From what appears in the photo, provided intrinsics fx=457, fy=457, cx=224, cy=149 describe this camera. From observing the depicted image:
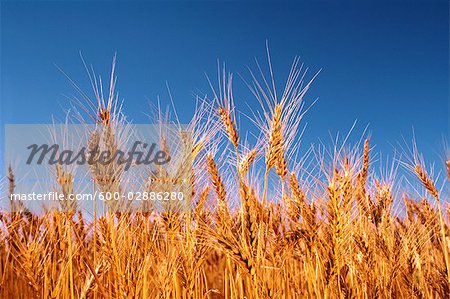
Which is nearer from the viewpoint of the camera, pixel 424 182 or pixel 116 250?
pixel 116 250

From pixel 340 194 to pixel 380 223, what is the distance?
2.95ft

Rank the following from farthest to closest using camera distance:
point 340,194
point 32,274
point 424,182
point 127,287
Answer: point 424,182 < point 340,194 < point 32,274 < point 127,287

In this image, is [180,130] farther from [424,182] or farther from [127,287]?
[424,182]

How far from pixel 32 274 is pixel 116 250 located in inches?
21.8

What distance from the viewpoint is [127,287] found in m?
1.96

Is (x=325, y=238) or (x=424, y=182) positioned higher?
(x=424, y=182)

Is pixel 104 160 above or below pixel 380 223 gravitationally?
above

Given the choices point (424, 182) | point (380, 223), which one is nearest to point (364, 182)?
point (380, 223)

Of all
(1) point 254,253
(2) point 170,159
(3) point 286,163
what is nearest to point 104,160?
(2) point 170,159

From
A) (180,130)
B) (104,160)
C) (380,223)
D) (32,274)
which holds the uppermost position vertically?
(180,130)

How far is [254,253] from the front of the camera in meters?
2.05

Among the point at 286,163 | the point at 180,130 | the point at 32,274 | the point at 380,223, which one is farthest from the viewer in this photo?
the point at 380,223

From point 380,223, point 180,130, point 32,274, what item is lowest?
point 32,274

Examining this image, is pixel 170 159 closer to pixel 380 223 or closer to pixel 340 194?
pixel 340 194
